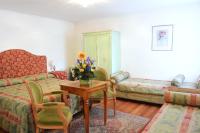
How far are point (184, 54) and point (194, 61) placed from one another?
0.92 feet

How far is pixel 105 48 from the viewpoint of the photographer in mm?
4609

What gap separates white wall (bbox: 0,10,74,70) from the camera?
402cm

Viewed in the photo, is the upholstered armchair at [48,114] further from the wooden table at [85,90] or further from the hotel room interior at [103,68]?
the wooden table at [85,90]

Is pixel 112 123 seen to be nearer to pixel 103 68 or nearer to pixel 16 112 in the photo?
pixel 103 68

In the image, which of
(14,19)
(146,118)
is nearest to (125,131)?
(146,118)

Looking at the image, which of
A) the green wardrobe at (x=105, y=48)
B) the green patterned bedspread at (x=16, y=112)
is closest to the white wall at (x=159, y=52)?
the green wardrobe at (x=105, y=48)

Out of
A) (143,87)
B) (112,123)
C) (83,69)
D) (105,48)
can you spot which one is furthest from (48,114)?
(105,48)

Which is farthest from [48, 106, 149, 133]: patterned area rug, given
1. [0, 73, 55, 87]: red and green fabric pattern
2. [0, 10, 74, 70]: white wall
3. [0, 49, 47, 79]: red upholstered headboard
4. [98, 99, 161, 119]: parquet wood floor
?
[0, 10, 74, 70]: white wall

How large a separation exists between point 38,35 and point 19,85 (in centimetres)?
175

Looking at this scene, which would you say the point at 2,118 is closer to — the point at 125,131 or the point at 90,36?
the point at 125,131

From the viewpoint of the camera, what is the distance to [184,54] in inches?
155

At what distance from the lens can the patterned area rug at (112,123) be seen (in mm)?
2646

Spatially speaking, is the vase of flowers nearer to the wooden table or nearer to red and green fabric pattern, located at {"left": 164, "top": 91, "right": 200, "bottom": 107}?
the wooden table

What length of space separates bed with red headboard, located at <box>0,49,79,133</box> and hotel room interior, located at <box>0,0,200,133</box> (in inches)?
0.6
